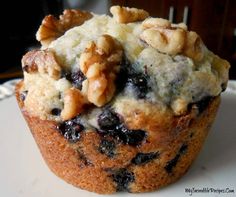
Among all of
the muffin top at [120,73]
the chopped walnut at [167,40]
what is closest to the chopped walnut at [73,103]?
the muffin top at [120,73]

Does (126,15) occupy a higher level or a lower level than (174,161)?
higher

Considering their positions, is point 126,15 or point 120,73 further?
point 126,15

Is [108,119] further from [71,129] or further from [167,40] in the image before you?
[167,40]

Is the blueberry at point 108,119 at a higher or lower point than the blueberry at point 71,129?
higher

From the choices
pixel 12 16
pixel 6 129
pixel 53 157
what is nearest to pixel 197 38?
pixel 53 157

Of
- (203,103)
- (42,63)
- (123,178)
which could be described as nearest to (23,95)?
(42,63)

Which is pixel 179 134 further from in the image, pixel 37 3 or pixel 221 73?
pixel 37 3

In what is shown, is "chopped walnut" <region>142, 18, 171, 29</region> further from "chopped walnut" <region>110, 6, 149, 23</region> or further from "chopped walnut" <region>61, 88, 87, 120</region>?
"chopped walnut" <region>61, 88, 87, 120</region>

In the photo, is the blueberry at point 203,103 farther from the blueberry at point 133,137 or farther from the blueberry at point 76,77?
the blueberry at point 76,77
